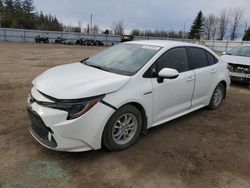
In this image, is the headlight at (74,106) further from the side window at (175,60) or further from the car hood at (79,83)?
the side window at (175,60)

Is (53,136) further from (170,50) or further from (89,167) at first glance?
(170,50)

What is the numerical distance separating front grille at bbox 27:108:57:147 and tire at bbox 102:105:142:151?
0.68 m

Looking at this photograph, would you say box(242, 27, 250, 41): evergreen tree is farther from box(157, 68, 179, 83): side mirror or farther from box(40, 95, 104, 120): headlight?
box(40, 95, 104, 120): headlight

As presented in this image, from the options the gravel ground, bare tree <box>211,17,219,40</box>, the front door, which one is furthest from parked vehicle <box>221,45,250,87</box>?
bare tree <box>211,17,219,40</box>

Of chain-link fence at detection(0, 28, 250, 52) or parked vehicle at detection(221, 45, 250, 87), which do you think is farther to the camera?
chain-link fence at detection(0, 28, 250, 52)

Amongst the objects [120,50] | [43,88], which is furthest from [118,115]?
[120,50]

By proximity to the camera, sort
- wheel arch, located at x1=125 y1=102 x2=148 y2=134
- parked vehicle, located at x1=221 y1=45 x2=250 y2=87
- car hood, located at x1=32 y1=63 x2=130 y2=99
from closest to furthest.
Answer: car hood, located at x1=32 y1=63 x2=130 y2=99
wheel arch, located at x1=125 y1=102 x2=148 y2=134
parked vehicle, located at x1=221 y1=45 x2=250 y2=87

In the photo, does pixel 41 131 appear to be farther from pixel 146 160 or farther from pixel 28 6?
pixel 28 6

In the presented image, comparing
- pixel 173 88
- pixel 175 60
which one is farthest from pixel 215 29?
pixel 173 88

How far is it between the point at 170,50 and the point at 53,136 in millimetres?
2434

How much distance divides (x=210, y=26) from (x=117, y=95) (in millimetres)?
76195

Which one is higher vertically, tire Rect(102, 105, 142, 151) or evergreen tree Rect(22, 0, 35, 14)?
evergreen tree Rect(22, 0, 35, 14)

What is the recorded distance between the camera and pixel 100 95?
309cm

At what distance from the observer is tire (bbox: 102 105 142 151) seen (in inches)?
128
